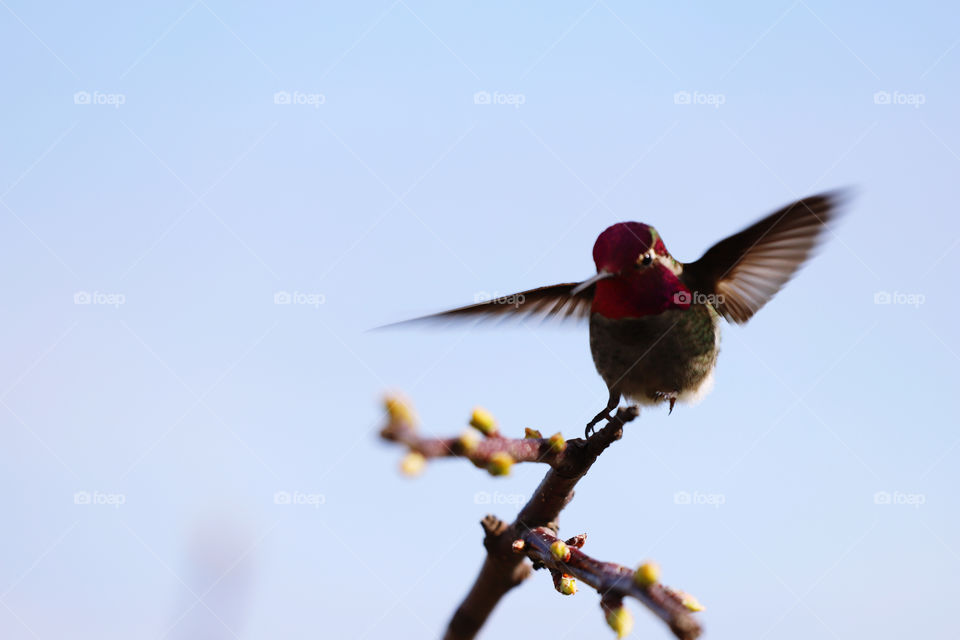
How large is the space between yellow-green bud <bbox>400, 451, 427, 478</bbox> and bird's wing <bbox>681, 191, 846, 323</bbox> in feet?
10.3

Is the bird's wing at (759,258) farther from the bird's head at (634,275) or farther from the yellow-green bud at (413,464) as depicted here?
the yellow-green bud at (413,464)

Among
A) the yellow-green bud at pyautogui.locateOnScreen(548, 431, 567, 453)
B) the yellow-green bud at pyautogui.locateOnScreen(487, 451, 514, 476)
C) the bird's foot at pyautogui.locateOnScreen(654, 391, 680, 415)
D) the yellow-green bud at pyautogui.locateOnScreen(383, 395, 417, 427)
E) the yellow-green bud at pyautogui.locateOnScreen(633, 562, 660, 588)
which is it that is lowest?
the yellow-green bud at pyautogui.locateOnScreen(633, 562, 660, 588)

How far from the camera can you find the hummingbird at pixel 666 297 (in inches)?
165

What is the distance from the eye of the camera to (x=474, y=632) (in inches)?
132

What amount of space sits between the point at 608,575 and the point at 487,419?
536mm

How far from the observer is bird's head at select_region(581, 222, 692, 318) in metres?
4.03

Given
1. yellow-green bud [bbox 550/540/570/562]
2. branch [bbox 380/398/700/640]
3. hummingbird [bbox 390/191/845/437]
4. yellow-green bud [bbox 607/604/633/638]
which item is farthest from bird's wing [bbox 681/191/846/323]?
yellow-green bud [bbox 607/604/633/638]

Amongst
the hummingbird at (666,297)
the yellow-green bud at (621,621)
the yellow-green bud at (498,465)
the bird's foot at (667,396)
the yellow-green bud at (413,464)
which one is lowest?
the yellow-green bud at (621,621)

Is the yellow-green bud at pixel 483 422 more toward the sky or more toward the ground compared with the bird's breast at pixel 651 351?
more toward the ground

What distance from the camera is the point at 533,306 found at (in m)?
5.09

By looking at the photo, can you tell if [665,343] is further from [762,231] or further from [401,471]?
[401,471]

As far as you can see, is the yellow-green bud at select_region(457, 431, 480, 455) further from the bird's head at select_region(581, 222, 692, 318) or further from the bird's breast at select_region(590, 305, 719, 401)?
the bird's breast at select_region(590, 305, 719, 401)

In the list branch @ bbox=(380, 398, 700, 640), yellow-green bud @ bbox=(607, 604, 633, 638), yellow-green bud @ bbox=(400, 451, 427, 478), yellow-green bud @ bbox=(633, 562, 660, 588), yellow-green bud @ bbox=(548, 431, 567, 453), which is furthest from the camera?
yellow-green bud @ bbox=(548, 431, 567, 453)

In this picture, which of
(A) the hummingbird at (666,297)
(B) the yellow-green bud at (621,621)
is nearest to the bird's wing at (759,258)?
(A) the hummingbird at (666,297)
